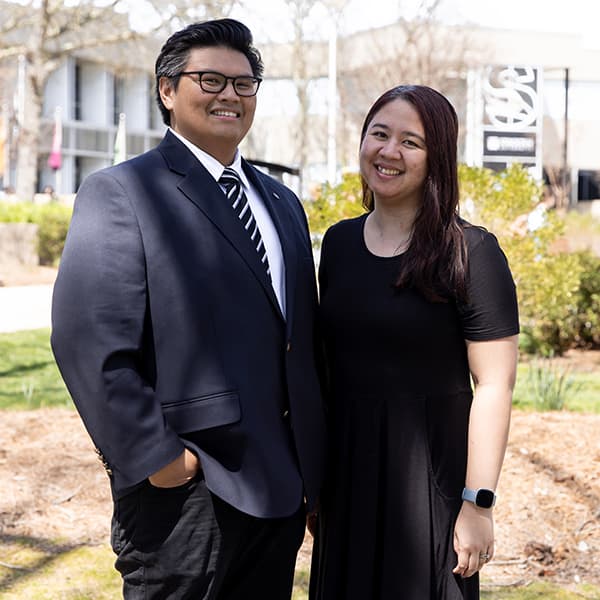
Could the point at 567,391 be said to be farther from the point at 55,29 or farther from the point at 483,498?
the point at 55,29

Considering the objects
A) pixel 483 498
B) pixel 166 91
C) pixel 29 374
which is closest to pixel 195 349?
pixel 166 91

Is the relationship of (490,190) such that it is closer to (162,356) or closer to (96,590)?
(96,590)

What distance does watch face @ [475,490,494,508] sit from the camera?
2.59m

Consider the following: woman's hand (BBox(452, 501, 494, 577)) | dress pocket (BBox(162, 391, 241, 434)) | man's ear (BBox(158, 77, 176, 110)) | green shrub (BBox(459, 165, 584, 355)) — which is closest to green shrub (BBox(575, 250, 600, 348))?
green shrub (BBox(459, 165, 584, 355))

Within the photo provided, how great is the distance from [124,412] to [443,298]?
973mm

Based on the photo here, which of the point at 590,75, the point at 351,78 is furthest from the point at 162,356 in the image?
the point at 590,75

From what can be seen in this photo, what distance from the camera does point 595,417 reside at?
712 centimetres

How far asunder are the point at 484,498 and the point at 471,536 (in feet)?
0.41

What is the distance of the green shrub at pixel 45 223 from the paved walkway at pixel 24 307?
9.46ft

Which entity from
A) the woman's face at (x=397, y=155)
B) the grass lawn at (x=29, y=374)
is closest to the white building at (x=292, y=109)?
the grass lawn at (x=29, y=374)

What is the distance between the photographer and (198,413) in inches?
95.1

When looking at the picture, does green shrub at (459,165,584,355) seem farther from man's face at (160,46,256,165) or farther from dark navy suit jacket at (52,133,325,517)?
dark navy suit jacket at (52,133,325,517)

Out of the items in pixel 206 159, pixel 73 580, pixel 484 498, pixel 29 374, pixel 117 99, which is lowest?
pixel 73 580

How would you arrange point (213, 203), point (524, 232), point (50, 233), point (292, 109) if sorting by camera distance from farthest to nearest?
point (292, 109), point (50, 233), point (524, 232), point (213, 203)
